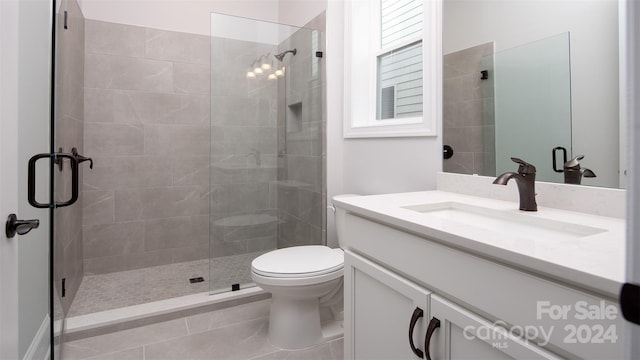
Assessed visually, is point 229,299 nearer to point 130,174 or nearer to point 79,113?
point 130,174

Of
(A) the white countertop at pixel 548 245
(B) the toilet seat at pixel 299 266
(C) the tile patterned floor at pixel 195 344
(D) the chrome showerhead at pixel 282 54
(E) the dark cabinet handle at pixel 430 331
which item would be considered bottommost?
(C) the tile patterned floor at pixel 195 344

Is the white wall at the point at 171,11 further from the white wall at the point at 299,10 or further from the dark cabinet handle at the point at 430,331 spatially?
the dark cabinet handle at the point at 430,331

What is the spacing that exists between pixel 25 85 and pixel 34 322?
1.02 meters

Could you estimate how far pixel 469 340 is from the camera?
81cm

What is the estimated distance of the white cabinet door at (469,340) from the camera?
0.69 metres

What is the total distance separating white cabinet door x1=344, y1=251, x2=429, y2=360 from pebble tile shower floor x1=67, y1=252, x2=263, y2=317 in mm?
1277

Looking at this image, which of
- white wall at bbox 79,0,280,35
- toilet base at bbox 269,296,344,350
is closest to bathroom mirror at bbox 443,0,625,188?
toilet base at bbox 269,296,344,350

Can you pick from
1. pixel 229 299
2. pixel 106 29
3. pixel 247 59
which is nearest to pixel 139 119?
pixel 106 29

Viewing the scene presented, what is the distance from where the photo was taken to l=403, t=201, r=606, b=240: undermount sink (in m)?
0.96

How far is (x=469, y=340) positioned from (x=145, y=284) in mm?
2479

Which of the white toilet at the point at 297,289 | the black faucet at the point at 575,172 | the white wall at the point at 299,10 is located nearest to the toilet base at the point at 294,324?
the white toilet at the point at 297,289

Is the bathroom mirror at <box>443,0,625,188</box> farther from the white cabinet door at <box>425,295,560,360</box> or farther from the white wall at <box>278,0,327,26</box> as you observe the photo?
the white wall at <box>278,0,327,26</box>

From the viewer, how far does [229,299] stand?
2.25m

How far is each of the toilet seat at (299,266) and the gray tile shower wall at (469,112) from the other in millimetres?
784
